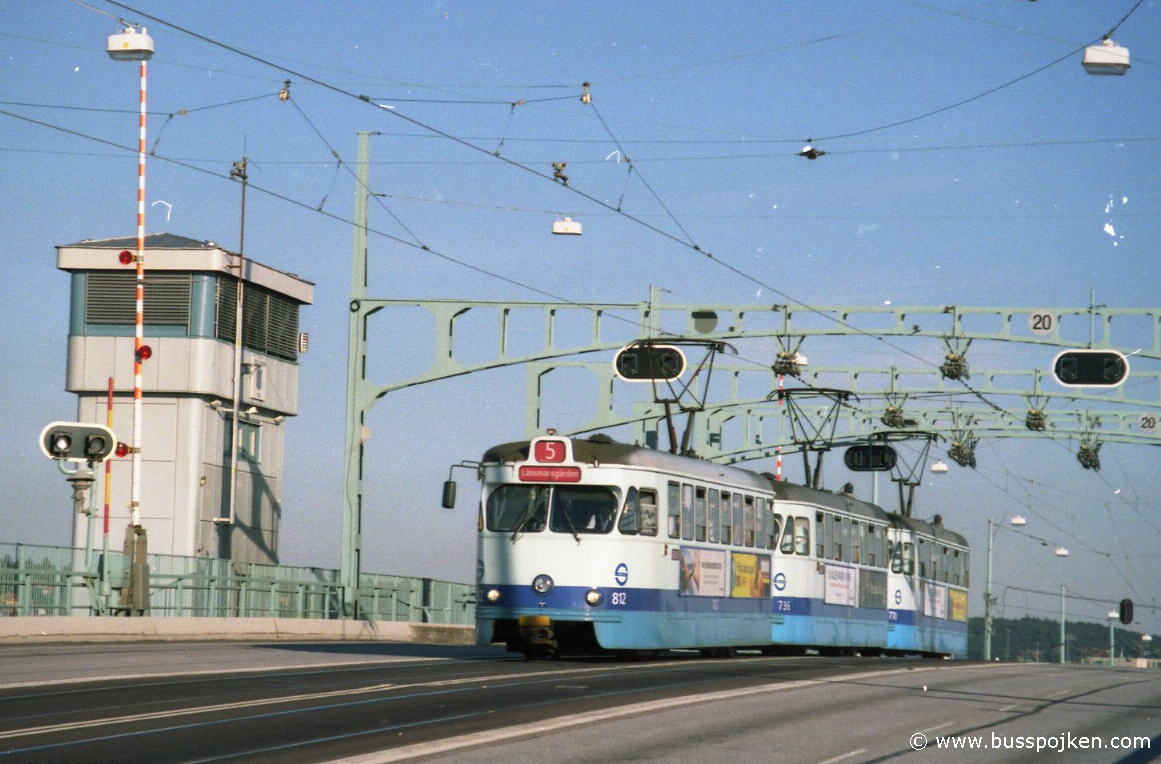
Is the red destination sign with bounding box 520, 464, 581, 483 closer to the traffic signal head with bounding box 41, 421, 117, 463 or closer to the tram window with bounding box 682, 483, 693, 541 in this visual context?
the tram window with bounding box 682, 483, 693, 541

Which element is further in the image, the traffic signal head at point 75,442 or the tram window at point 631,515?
the traffic signal head at point 75,442

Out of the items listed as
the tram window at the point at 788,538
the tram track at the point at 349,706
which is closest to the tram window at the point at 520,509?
the tram track at the point at 349,706

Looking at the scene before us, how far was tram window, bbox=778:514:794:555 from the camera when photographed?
29.8 m

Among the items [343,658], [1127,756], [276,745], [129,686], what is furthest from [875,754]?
[343,658]

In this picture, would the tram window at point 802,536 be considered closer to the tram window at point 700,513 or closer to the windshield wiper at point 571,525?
the tram window at point 700,513

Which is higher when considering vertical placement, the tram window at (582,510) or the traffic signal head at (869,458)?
the traffic signal head at (869,458)

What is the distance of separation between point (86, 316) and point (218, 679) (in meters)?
27.8

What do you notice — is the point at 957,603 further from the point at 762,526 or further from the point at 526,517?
the point at 526,517

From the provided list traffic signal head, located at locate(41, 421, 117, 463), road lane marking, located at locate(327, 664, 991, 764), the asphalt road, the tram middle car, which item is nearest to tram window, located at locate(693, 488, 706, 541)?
the tram middle car

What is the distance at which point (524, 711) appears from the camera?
15.0m

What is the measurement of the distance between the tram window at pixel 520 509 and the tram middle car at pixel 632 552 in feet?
0.04

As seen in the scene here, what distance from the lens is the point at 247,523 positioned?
45.5m

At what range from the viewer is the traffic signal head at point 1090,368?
3847 cm

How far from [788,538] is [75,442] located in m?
11.8
